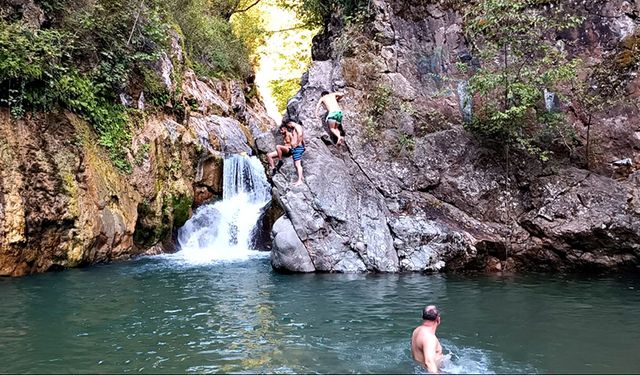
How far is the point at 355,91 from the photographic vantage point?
1490 centimetres

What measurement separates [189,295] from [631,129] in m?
11.9

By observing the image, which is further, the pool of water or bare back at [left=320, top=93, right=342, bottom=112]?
bare back at [left=320, top=93, right=342, bottom=112]

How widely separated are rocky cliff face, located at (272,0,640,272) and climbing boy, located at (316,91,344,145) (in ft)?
1.08

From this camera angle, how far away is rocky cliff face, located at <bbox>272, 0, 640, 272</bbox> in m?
12.2

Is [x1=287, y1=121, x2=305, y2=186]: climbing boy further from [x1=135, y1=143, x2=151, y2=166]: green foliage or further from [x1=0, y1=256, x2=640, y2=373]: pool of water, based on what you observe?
[x1=135, y1=143, x2=151, y2=166]: green foliage

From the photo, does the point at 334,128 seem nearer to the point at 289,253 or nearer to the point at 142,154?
the point at 289,253

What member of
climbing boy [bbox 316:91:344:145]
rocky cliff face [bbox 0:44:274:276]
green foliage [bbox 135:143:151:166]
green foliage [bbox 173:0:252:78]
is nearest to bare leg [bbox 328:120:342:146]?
climbing boy [bbox 316:91:344:145]

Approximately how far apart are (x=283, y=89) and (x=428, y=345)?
2754 cm

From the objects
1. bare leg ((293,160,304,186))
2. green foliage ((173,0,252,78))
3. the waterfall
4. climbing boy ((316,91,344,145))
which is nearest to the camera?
bare leg ((293,160,304,186))

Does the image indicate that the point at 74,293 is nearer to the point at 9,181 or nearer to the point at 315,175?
the point at 9,181

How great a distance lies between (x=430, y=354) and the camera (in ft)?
19.1

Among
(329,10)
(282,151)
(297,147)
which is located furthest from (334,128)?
(329,10)

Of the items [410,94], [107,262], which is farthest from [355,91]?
[107,262]

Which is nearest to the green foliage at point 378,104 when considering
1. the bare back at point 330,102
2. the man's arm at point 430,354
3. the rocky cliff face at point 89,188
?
the bare back at point 330,102
